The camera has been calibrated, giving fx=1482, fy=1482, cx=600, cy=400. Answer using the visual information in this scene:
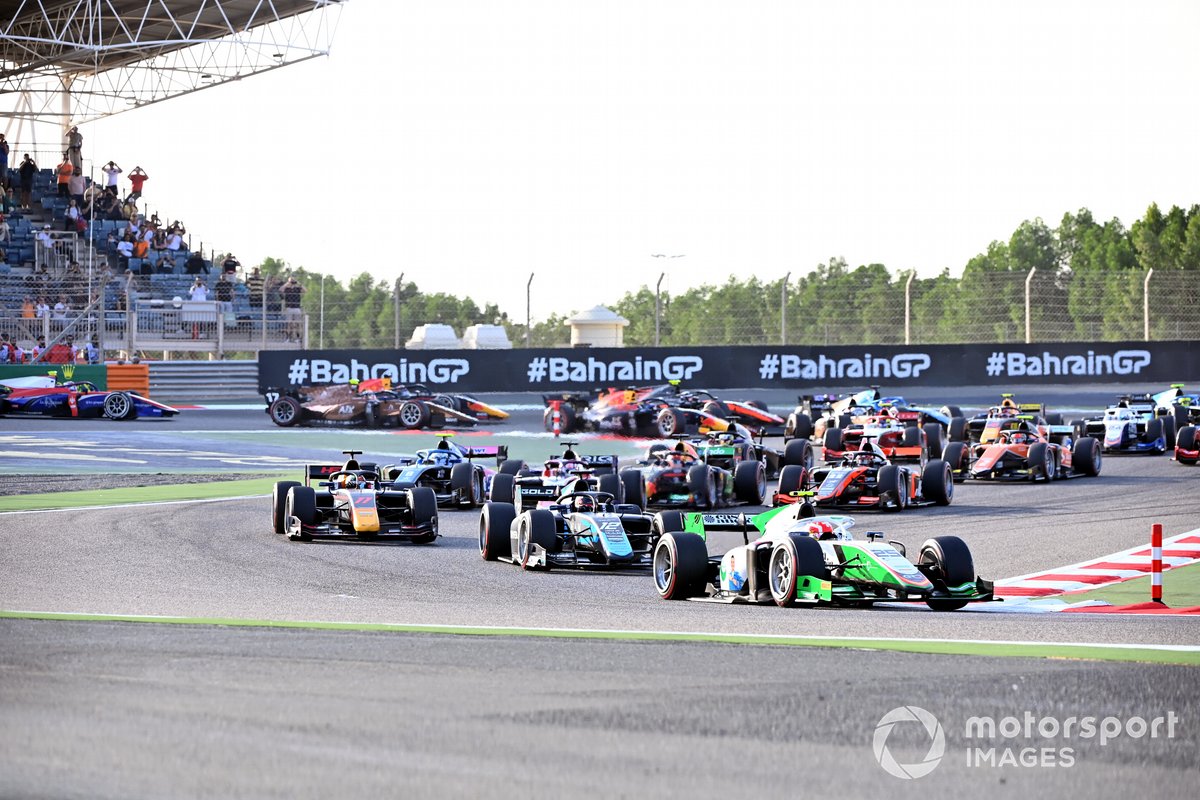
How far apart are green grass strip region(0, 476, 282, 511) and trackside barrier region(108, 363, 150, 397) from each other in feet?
41.4

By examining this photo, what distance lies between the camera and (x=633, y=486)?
61.9 feet

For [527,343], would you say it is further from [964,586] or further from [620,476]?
[964,586]

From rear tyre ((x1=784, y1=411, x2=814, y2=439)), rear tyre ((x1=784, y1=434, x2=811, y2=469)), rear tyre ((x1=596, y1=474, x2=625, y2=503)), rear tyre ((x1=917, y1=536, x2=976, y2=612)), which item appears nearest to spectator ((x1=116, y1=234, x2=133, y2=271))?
rear tyre ((x1=784, y1=411, x2=814, y2=439))

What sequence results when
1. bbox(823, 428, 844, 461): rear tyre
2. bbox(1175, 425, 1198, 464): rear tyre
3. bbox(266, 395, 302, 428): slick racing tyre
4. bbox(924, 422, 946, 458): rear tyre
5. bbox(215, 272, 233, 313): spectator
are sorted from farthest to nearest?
bbox(215, 272, 233, 313): spectator → bbox(266, 395, 302, 428): slick racing tyre → bbox(924, 422, 946, 458): rear tyre → bbox(1175, 425, 1198, 464): rear tyre → bbox(823, 428, 844, 461): rear tyre

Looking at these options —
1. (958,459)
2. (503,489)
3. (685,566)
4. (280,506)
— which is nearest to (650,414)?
(958,459)

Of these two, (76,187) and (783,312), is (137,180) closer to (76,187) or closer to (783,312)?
(76,187)

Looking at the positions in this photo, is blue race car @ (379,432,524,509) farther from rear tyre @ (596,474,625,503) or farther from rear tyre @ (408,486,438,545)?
rear tyre @ (408,486,438,545)

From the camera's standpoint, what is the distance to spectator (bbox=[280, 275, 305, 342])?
40.6 meters

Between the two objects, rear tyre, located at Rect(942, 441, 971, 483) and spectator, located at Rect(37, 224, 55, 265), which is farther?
spectator, located at Rect(37, 224, 55, 265)

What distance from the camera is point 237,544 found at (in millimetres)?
15914

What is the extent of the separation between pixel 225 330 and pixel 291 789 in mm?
35147

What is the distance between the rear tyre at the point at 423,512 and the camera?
1634 centimetres

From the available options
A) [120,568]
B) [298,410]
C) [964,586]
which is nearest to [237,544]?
[120,568]

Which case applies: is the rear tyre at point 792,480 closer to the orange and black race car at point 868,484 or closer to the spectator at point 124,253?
the orange and black race car at point 868,484
